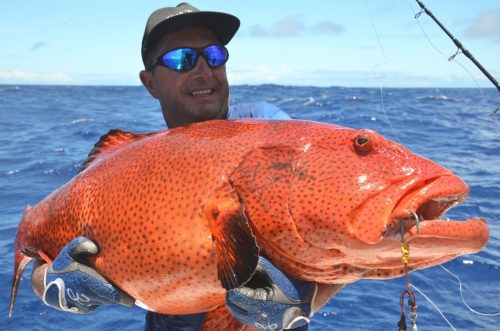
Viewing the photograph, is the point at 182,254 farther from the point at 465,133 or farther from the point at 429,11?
the point at 465,133

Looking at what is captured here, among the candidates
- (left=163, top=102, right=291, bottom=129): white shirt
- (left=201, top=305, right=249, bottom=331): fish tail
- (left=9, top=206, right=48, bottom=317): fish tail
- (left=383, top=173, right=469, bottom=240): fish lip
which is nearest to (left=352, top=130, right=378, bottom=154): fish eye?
(left=383, top=173, right=469, bottom=240): fish lip

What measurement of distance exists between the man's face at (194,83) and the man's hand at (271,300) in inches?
52.3

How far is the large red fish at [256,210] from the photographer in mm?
2070

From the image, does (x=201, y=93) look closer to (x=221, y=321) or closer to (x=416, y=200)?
(x=221, y=321)

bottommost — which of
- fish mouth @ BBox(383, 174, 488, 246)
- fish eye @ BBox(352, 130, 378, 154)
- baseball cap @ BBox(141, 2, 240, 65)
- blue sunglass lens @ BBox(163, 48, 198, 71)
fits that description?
fish mouth @ BBox(383, 174, 488, 246)

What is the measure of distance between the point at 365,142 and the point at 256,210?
1.97 ft

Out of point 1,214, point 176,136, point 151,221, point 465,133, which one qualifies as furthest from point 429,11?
point 465,133

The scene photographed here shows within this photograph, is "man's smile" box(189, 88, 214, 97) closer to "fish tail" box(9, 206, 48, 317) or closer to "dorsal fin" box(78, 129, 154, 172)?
"dorsal fin" box(78, 129, 154, 172)

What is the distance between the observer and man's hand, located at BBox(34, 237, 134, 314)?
2.60 metres

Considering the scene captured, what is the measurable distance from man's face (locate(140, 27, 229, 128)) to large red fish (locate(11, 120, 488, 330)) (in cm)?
50

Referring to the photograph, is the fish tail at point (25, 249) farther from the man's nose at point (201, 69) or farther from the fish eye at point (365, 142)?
the fish eye at point (365, 142)

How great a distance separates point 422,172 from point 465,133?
54.1 ft

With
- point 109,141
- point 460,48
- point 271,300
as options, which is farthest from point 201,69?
point 460,48

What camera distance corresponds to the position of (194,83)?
10.7ft
